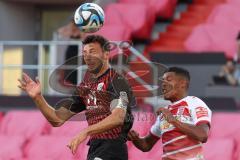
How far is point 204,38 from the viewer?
48.2ft

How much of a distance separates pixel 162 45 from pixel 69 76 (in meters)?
3.22

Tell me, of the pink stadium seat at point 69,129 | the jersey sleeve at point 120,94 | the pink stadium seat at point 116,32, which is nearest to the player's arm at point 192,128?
the jersey sleeve at point 120,94

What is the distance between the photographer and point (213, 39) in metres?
14.7

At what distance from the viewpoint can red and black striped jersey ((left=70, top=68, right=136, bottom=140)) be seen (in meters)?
6.90

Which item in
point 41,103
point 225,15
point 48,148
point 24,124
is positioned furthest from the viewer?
point 225,15

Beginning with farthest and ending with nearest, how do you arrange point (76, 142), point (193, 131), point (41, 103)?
point (41, 103), point (193, 131), point (76, 142)

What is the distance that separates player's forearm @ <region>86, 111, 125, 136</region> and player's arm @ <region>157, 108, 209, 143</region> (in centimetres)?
35

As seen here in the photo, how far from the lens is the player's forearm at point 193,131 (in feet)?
22.2

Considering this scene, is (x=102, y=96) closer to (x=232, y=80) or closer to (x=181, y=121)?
(x=181, y=121)

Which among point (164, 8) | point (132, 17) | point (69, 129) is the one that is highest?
point (164, 8)

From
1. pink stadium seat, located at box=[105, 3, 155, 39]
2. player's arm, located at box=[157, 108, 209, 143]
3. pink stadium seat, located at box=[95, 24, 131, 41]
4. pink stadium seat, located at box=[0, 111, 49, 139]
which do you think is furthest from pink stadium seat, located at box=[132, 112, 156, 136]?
pink stadium seat, located at box=[105, 3, 155, 39]

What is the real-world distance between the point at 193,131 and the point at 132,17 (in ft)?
29.5

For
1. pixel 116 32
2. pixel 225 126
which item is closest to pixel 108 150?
pixel 225 126

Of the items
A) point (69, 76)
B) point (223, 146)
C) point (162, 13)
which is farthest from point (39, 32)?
point (223, 146)
